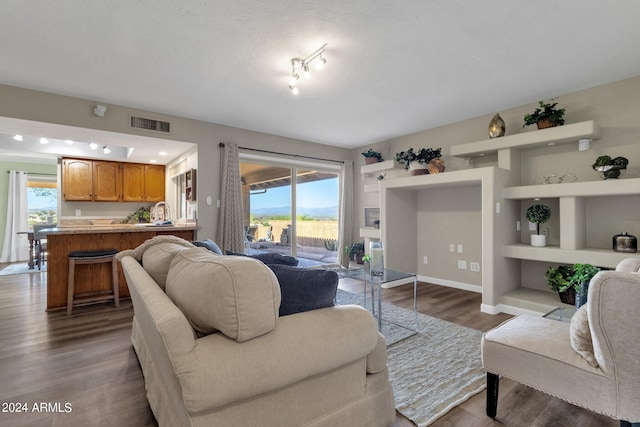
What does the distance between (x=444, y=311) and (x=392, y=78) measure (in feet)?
8.86

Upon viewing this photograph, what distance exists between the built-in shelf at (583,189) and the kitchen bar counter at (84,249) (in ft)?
14.7

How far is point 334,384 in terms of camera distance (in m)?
1.36

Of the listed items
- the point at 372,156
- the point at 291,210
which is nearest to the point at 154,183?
the point at 291,210

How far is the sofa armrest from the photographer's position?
0.99 m

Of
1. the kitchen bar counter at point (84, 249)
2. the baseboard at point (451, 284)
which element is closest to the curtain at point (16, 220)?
the kitchen bar counter at point (84, 249)

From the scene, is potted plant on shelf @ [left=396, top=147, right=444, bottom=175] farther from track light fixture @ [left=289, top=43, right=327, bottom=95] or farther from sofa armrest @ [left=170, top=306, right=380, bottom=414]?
sofa armrest @ [left=170, top=306, right=380, bottom=414]

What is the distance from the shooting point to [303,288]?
4.68 ft

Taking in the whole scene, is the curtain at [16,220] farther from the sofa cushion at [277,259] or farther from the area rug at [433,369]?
the area rug at [433,369]

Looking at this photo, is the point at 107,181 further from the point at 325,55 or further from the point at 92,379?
the point at 325,55

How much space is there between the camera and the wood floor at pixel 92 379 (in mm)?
1688

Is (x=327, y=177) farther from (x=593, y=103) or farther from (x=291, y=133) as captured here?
(x=593, y=103)

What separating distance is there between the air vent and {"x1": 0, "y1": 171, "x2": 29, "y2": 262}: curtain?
5.59 meters

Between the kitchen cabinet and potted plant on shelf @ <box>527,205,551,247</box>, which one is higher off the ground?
the kitchen cabinet

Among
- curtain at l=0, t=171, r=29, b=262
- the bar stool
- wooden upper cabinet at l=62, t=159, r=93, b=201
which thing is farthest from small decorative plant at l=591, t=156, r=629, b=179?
curtain at l=0, t=171, r=29, b=262
